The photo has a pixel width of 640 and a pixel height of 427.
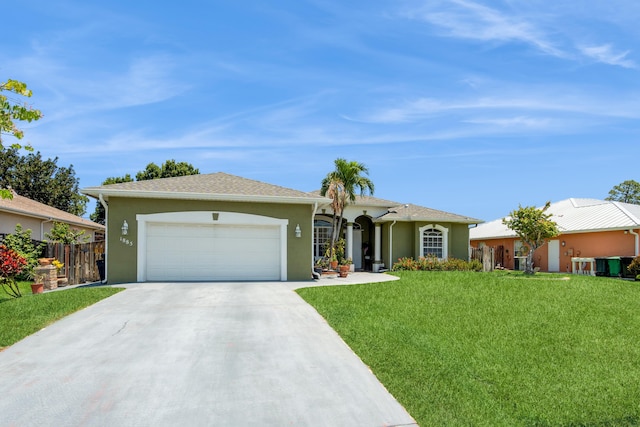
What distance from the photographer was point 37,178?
38.1m

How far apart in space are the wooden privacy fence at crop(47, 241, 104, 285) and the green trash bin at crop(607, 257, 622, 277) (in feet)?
68.4

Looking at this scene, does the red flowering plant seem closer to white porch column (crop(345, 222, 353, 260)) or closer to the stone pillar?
the stone pillar

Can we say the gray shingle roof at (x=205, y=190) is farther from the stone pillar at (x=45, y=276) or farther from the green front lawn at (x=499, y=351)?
the green front lawn at (x=499, y=351)

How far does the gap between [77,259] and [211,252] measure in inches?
181

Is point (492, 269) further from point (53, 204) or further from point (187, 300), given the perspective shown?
point (53, 204)

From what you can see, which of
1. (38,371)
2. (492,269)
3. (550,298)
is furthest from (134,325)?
(492,269)

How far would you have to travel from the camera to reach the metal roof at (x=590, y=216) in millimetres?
22359

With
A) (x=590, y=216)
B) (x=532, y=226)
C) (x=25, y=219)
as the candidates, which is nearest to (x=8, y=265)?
(x=25, y=219)

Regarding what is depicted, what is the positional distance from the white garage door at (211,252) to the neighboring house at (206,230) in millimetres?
30

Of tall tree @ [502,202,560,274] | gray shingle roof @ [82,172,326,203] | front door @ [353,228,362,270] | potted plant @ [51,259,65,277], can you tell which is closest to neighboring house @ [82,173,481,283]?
gray shingle roof @ [82,172,326,203]

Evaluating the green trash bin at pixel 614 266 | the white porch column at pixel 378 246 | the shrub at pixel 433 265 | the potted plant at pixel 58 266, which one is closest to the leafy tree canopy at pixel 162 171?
the white porch column at pixel 378 246

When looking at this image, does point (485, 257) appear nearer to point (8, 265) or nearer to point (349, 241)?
point (349, 241)

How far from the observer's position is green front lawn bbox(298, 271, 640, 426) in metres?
5.07

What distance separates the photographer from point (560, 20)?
1272cm
